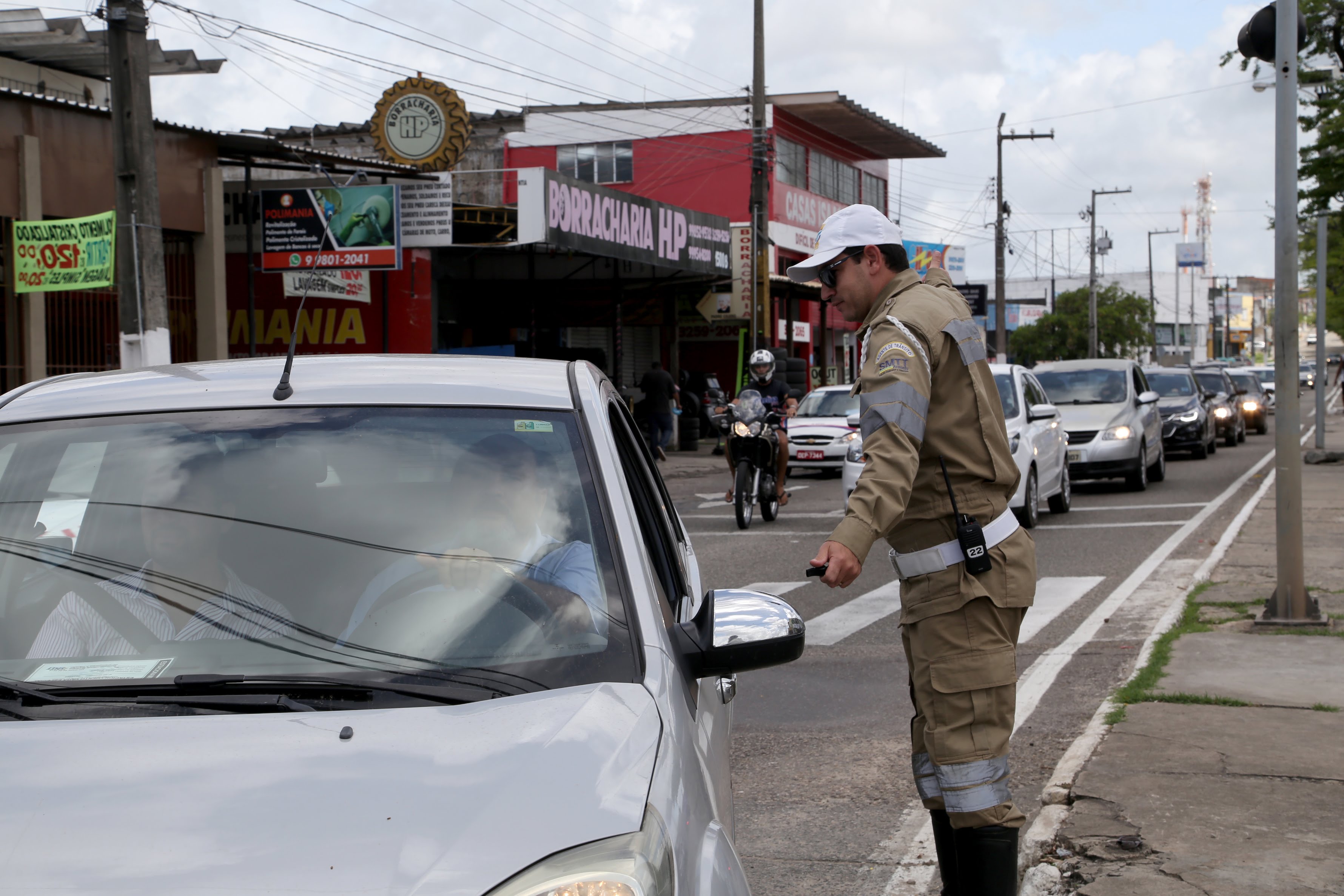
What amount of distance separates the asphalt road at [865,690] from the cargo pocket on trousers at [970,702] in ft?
3.52

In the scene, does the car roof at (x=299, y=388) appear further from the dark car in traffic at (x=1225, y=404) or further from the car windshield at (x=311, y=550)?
the dark car in traffic at (x=1225, y=404)

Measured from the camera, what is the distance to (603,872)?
196cm

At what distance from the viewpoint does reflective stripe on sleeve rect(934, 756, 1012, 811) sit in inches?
134

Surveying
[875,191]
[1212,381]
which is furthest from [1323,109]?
[875,191]

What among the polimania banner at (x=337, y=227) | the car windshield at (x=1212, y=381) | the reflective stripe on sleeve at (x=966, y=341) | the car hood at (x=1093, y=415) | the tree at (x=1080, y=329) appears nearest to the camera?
the reflective stripe on sleeve at (x=966, y=341)

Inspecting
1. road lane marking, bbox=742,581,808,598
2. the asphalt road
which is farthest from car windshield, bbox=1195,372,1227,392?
road lane marking, bbox=742,581,808,598

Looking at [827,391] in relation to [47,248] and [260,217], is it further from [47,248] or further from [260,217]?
[47,248]

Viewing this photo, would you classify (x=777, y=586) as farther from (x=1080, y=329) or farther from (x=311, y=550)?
(x=1080, y=329)

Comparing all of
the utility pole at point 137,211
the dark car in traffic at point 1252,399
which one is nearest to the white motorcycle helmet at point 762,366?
the utility pole at point 137,211

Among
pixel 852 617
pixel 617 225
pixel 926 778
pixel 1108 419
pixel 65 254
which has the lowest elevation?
pixel 852 617

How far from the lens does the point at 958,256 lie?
67.4 meters

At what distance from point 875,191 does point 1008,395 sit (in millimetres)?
36587

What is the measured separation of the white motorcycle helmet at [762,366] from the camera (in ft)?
48.3

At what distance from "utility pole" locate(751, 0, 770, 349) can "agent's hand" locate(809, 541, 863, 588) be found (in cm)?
2370
